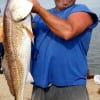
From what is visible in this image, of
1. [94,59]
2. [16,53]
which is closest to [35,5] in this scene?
[16,53]

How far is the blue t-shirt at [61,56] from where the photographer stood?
4391 millimetres

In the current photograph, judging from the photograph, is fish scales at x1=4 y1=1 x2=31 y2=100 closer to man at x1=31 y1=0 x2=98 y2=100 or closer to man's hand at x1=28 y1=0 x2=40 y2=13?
man's hand at x1=28 y1=0 x2=40 y2=13

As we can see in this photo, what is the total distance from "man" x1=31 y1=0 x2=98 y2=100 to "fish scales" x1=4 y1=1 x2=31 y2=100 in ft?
0.98

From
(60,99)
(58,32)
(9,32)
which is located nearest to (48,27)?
(58,32)

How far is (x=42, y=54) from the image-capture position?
450 cm

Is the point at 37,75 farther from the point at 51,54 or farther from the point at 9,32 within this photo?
the point at 9,32

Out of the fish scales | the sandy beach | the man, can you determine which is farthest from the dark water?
the fish scales

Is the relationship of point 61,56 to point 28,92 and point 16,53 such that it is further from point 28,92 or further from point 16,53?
point 28,92

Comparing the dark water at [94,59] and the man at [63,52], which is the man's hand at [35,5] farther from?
the dark water at [94,59]

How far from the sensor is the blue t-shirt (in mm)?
4391

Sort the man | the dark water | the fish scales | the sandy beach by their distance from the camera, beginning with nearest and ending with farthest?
the fish scales, the man, the sandy beach, the dark water

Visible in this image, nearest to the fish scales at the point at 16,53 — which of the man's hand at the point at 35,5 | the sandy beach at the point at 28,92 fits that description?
the man's hand at the point at 35,5

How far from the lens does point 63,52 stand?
4.38 meters

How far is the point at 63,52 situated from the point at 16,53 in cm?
51
